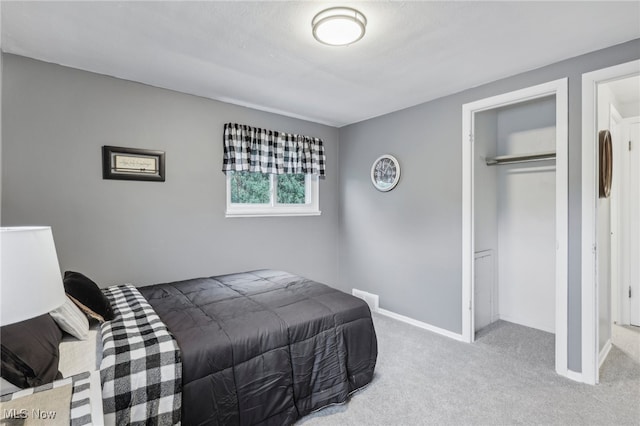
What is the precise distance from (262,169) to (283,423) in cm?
244

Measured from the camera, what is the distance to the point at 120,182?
8.96ft

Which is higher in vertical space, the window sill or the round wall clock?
the round wall clock

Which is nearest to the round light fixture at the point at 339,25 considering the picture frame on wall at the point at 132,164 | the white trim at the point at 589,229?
the white trim at the point at 589,229

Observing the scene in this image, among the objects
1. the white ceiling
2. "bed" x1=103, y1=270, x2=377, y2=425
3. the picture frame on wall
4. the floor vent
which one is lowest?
the floor vent

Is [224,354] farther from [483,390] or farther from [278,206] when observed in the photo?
[278,206]

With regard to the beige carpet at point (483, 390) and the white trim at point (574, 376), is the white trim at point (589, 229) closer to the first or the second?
the white trim at point (574, 376)

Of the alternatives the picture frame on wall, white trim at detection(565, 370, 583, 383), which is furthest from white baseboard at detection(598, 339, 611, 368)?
the picture frame on wall

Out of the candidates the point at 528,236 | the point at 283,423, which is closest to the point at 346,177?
the point at 528,236

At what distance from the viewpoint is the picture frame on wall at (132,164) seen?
265 cm

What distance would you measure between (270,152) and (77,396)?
285 centimetres

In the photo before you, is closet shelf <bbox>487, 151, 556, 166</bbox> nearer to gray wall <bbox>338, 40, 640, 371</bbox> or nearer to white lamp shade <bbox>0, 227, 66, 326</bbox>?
gray wall <bbox>338, 40, 640, 371</bbox>

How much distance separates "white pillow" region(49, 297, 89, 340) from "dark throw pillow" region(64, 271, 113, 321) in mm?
78

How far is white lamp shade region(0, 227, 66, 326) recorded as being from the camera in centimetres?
87

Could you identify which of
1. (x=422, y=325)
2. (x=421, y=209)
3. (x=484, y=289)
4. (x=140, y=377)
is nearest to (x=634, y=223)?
(x=484, y=289)
